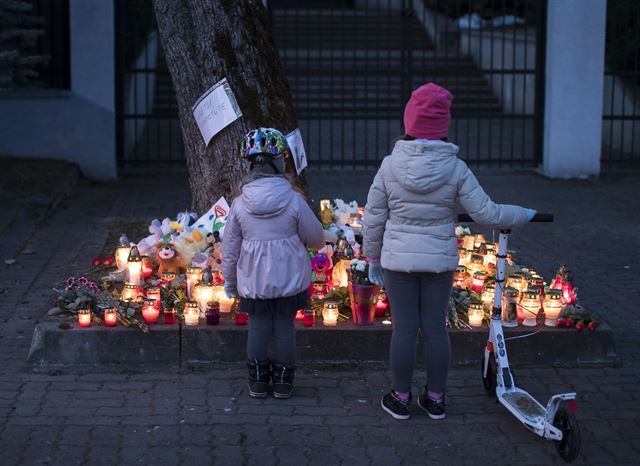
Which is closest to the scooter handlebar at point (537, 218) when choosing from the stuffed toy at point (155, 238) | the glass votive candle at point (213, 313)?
the glass votive candle at point (213, 313)

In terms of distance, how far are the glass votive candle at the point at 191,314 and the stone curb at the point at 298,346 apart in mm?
63

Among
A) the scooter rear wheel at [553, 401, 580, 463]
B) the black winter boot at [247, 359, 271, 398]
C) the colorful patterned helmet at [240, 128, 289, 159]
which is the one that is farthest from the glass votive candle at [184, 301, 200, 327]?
the scooter rear wheel at [553, 401, 580, 463]

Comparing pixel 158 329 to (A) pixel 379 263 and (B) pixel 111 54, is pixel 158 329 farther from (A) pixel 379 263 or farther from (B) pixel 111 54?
(B) pixel 111 54

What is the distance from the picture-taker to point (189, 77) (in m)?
7.71

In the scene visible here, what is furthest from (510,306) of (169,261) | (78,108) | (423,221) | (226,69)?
(78,108)

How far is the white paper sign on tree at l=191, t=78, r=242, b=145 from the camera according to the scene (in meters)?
7.46

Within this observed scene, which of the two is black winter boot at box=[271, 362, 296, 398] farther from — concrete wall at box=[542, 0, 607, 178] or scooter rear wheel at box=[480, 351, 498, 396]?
concrete wall at box=[542, 0, 607, 178]

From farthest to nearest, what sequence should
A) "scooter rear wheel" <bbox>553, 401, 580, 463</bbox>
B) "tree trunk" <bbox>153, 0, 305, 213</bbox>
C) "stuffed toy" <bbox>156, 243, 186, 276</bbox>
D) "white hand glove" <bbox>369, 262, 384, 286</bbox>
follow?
1. "tree trunk" <bbox>153, 0, 305, 213</bbox>
2. "stuffed toy" <bbox>156, 243, 186, 276</bbox>
3. "white hand glove" <bbox>369, 262, 384, 286</bbox>
4. "scooter rear wheel" <bbox>553, 401, 580, 463</bbox>

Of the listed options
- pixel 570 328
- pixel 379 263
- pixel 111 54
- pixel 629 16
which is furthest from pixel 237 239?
pixel 629 16

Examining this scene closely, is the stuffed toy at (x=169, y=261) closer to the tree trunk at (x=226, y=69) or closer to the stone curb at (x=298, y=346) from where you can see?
the tree trunk at (x=226, y=69)

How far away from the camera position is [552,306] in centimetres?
639

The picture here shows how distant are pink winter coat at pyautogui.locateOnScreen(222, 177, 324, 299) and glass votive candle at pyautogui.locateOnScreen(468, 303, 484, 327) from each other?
3.90ft

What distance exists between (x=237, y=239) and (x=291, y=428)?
1.03 meters

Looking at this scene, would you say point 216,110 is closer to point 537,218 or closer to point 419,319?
point 419,319
